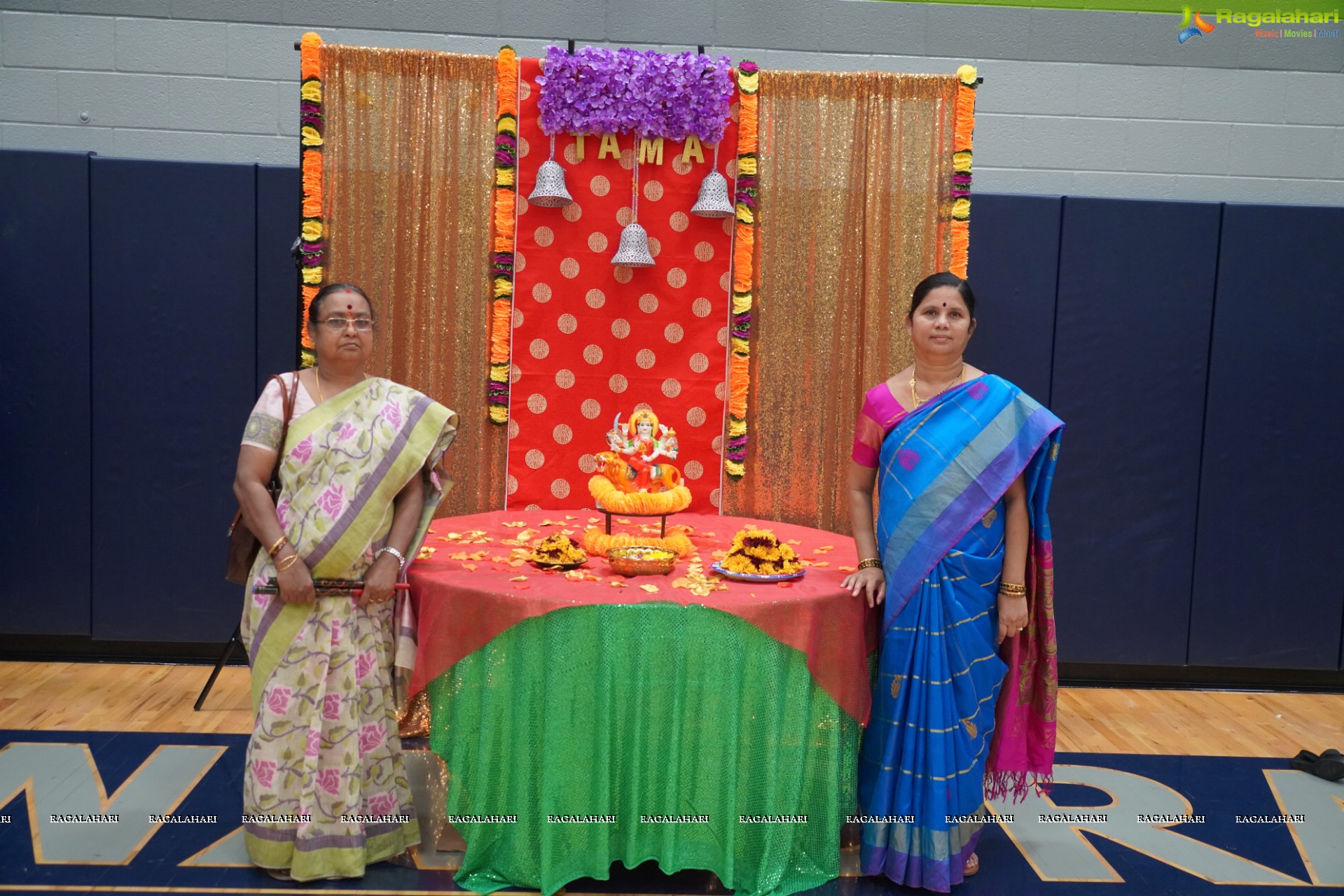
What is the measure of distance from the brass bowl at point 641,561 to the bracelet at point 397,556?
1.85 feet

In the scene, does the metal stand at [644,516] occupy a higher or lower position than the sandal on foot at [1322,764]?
higher

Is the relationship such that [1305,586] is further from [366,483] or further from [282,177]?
[282,177]

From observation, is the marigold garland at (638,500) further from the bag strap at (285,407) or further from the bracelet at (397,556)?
the bag strap at (285,407)

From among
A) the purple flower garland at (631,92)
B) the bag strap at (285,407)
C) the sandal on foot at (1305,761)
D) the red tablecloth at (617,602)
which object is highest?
the purple flower garland at (631,92)

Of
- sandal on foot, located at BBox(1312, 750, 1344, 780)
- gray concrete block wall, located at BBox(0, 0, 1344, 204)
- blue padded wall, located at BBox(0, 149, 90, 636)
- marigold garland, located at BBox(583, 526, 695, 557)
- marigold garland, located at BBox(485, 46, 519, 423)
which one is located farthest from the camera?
gray concrete block wall, located at BBox(0, 0, 1344, 204)

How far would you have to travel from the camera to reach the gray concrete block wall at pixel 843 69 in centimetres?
460

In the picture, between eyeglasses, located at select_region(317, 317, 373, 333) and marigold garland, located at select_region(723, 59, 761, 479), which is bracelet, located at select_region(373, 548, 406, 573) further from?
marigold garland, located at select_region(723, 59, 761, 479)

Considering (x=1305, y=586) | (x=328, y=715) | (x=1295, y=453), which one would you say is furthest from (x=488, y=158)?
(x=1305, y=586)

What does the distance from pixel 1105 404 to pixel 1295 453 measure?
0.96m

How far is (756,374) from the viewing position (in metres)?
4.06

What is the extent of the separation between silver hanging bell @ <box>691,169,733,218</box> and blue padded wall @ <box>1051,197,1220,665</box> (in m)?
1.71

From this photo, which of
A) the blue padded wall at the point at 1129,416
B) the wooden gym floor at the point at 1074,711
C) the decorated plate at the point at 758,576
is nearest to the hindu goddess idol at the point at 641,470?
the decorated plate at the point at 758,576

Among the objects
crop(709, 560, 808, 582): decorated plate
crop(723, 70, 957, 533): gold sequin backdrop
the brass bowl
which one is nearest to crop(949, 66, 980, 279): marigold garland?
crop(723, 70, 957, 533): gold sequin backdrop

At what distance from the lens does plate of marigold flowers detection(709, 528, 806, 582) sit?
8.75 feet
